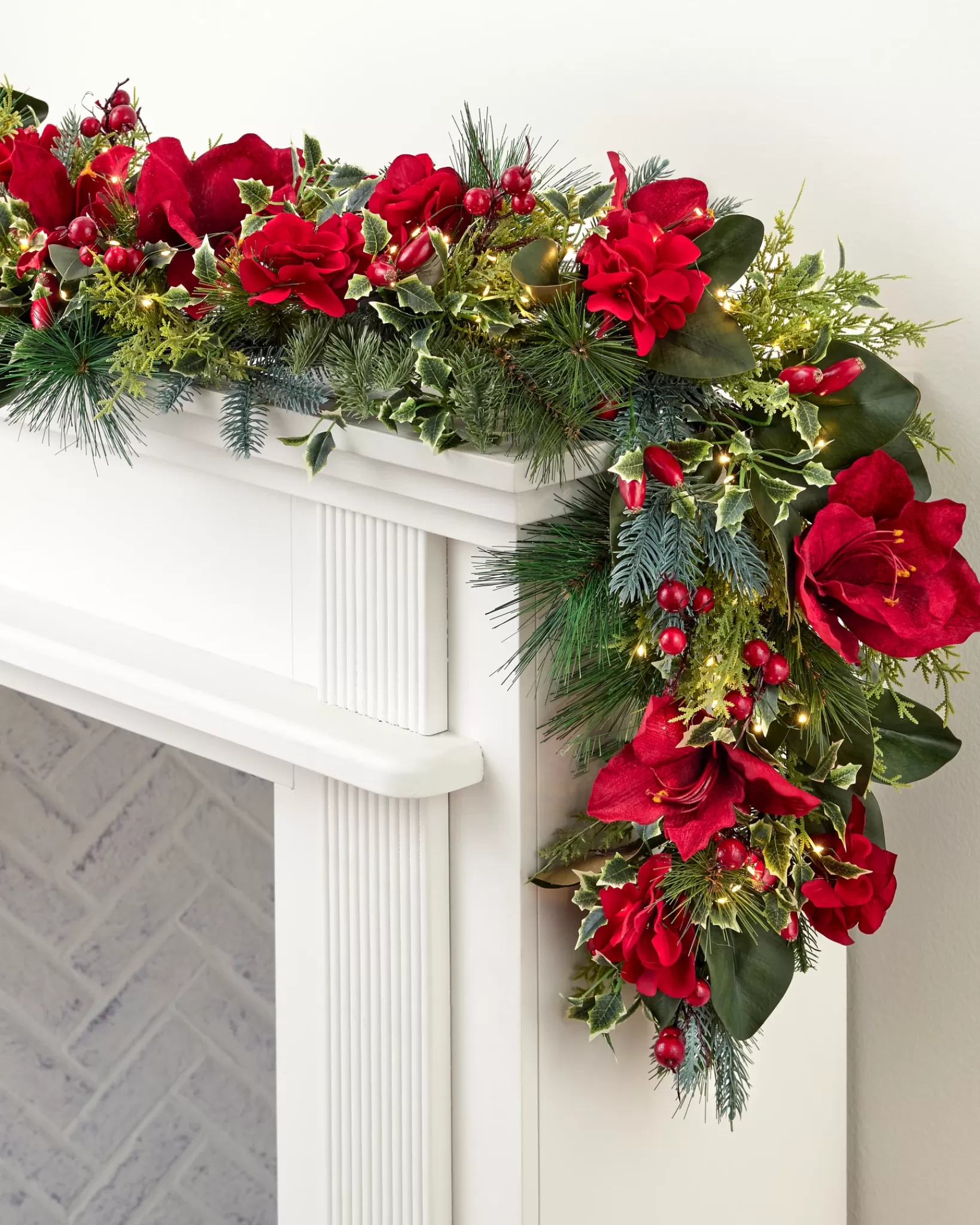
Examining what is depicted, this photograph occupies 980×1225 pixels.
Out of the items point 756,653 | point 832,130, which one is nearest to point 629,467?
point 756,653

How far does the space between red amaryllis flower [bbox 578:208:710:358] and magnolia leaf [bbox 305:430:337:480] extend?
149mm

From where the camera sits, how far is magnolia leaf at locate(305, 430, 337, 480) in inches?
26.4

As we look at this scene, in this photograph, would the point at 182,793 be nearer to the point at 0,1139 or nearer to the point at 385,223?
the point at 0,1139

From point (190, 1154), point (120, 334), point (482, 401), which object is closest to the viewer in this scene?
point (482, 401)

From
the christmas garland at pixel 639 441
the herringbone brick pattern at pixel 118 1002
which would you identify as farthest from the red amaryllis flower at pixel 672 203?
the herringbone brick pattern at pixel 118 1002

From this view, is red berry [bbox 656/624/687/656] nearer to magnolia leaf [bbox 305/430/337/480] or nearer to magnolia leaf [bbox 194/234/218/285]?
magnolia leaf [bbox 305/430/337/480]

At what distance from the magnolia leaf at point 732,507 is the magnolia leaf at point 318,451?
20cm

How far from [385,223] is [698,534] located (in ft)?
0.75

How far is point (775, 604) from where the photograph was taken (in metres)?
0.67

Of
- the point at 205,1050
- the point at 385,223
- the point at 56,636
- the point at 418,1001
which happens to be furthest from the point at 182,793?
the point at 385,223

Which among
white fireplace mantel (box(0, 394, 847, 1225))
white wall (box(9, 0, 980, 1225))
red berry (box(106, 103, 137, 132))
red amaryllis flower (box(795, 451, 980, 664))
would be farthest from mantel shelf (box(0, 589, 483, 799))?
white wall (box(9, 0, 980, 1225))

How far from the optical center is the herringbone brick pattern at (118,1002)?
1.36 metres

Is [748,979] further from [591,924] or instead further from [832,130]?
[832,130]

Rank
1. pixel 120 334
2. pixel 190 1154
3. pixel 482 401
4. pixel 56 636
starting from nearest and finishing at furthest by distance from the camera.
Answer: pixel 482 401 < pixel 120 334 < pixel 56 636 < pixel 190 1154
